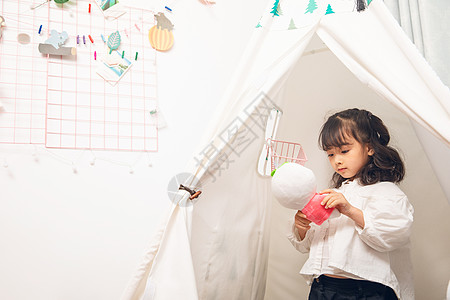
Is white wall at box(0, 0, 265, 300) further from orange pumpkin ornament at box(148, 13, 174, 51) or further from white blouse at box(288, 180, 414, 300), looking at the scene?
white blouse at box(288, 180, 414, 300)

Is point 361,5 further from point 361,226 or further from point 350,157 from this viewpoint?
point 361,226

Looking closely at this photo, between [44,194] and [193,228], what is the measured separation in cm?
61

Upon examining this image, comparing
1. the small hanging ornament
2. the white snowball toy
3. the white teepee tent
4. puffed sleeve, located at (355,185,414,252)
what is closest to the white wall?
the white teepee tent

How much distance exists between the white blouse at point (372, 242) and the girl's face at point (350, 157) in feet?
0.22

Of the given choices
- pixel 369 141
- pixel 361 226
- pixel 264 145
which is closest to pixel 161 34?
pixel 264 145

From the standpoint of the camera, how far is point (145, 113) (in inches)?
64.7

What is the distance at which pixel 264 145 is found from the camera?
144cm

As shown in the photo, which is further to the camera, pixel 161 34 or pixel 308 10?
pixel 161 34

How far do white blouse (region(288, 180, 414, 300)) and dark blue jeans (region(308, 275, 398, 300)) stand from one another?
1.2 inches

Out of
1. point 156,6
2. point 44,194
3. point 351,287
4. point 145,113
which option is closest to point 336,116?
point 351,287

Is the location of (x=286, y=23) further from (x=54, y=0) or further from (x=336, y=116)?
(x=54, y=0)

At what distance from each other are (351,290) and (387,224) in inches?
10.0

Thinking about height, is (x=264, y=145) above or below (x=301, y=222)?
above

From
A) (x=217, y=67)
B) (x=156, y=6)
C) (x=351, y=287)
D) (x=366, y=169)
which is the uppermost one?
(x=156, y=6)
